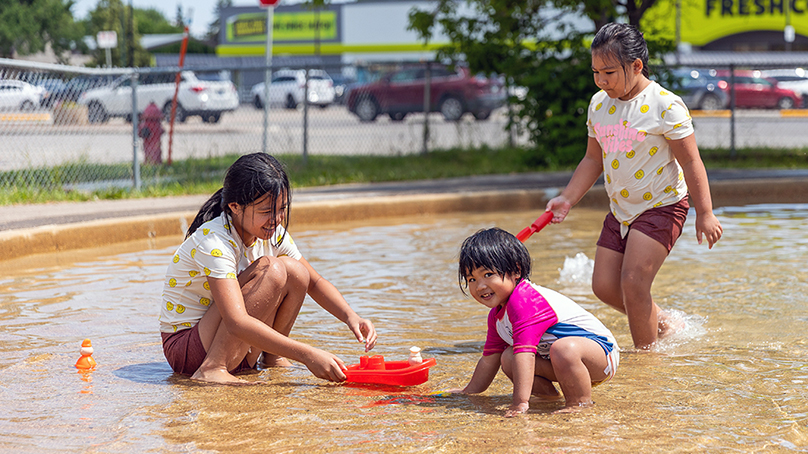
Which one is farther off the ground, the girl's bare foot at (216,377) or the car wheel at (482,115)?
the car wheel at (482,115)

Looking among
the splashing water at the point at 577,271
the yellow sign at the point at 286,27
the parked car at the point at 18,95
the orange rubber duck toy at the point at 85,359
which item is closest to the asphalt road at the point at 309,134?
the parked car at the point at 18,95

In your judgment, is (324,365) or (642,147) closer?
(324,365)

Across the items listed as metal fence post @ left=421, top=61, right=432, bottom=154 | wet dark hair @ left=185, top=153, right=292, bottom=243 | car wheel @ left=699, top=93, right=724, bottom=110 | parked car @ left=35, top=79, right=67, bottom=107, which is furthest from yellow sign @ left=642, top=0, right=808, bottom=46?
wet dark hair @ left=185, top=153, right=292, bottom=243

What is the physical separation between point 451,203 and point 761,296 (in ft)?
14.6

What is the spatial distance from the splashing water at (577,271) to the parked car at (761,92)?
10314 millimetres

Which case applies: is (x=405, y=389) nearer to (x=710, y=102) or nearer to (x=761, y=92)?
(x=710, y=102)

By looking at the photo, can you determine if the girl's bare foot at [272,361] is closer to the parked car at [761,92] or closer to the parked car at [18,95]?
the parked car at [18,95]

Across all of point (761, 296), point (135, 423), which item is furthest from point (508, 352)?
point (761, 296)

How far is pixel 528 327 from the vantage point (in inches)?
127

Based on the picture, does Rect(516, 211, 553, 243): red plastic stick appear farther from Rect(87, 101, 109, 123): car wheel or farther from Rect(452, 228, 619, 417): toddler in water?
Rect(87, 101, 109, 123): car wheel

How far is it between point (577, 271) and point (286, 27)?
48.4 m

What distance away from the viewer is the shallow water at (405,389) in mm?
3012

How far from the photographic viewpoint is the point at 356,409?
3.38 metres

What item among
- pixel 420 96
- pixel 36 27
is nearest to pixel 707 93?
pixel 420 96
